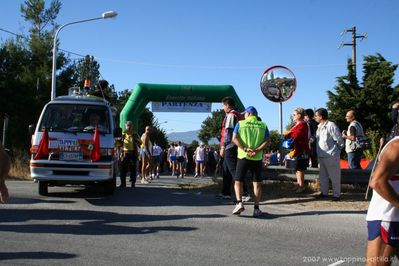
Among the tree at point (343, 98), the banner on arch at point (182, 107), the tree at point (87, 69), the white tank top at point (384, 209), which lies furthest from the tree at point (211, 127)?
the white tank top at point (384, 209)

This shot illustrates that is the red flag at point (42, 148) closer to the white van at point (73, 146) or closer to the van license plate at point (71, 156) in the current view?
the white van at point (73, 146)

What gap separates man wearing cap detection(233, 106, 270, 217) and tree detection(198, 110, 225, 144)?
294 feet

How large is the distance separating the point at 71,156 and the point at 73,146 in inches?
7.9

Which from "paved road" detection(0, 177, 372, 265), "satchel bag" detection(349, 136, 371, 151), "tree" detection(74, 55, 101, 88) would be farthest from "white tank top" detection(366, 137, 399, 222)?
"tree" detection(74, 55, 101, 88)

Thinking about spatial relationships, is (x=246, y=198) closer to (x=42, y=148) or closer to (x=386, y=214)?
(x=42, y=148)

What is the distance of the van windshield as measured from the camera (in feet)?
33.6

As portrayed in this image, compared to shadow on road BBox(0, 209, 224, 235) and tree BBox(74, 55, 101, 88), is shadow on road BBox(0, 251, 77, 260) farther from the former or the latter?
tree BBox(74, 55, 101, 88)

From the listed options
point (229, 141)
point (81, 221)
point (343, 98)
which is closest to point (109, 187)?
point (229, 141)

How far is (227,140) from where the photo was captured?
9680mm

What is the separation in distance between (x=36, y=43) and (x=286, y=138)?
1395 inches

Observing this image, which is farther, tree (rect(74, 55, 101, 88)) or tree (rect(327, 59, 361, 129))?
tree (rect(74, 55, 101, 88))

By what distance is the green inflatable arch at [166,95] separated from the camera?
65.6 ft

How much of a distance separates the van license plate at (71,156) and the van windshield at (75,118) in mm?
656

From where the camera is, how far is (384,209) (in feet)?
11.5
